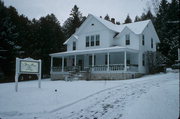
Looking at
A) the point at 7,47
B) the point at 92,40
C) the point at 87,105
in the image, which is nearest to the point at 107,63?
the point at 92,40

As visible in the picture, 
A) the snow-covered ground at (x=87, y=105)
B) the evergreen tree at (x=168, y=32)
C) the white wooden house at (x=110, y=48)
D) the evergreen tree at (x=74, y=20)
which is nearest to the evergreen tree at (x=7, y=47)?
the white wooden house at (x=110, y=48)

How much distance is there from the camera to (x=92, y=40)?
95.1ft

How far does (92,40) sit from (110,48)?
241 inches

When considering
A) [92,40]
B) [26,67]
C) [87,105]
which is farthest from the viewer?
[92,40]

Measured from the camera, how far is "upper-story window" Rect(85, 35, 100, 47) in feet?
93.4

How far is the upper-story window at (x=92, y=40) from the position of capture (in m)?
28.5

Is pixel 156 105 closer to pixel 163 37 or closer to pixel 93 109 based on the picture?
pixel 93 109

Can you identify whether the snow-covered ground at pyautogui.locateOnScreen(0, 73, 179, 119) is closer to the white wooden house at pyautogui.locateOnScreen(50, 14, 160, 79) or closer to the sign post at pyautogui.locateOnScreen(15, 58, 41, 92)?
the sign post at pyautogui.locateOnScreen(15, 58, 41, 92)

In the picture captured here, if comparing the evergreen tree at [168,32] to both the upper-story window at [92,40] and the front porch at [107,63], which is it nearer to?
the front porch at [107,63]

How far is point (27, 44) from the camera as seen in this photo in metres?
42.2

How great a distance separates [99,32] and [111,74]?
292 inches

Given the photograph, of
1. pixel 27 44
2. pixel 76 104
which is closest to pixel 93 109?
pixel 76 104

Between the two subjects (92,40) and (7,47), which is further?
(7,47)

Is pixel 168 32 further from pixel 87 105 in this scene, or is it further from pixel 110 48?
pixel 87 105
